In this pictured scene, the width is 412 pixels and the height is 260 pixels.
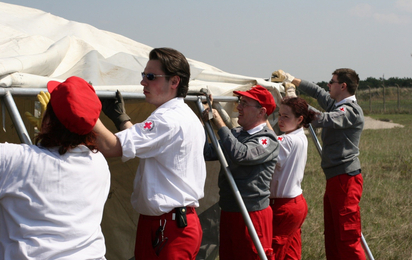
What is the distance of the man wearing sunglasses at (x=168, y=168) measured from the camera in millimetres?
2182

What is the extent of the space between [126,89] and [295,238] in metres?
2.06

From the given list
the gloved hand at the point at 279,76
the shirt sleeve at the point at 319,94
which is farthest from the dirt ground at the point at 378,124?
the gloved hand at the point at 279,76

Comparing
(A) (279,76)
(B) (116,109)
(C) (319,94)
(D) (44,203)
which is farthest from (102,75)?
(C) (319,94)

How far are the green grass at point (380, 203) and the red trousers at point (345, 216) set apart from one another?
107 centimetres

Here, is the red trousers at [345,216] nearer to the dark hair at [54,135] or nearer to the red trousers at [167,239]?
the red trousers at [167,239]

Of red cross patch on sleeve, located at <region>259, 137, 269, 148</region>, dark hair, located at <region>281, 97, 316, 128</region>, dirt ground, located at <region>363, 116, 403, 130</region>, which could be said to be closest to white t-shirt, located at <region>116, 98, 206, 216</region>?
red cross patch on sleeve, located at <region>259, 137, 269, 148</region>

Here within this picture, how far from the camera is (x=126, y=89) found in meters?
2.60

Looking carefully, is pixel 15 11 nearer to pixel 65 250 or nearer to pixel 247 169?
pixel 247 169

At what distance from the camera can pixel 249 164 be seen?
2.92 meters

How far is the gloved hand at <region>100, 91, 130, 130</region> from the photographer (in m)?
2.28

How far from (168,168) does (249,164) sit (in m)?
0.88

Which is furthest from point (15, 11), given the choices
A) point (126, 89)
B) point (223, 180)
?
point (223, 180)

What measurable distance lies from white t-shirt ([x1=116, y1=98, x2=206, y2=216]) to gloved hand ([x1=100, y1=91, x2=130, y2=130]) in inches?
8.0

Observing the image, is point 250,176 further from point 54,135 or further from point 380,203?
point 380,203
